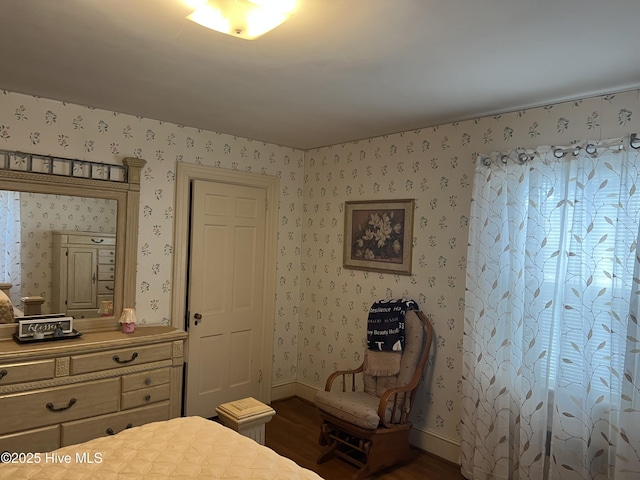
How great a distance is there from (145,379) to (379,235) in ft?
7.15

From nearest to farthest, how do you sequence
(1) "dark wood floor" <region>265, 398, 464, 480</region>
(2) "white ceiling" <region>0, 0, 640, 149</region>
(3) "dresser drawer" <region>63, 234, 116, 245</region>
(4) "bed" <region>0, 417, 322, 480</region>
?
1. (4) "bed" <region>0, 417, 322, 480</region>
2. (2) "white ceiling" <region>0, 0, 640, 149</region>
3. (1) "dark wood floor" <region>265, 398, 464, 480</region>
4. (3) "dresser drawer" <region>63, 234, 116, 245</region>

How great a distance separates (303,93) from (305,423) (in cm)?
284

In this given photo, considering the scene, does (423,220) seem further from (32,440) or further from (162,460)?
(32,440)

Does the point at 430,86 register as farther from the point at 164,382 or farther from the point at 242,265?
the point at 164,382

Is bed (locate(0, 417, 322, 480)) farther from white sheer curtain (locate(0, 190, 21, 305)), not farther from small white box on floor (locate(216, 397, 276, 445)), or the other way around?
white sheer curtain (locate(0, 190, 21, 305))

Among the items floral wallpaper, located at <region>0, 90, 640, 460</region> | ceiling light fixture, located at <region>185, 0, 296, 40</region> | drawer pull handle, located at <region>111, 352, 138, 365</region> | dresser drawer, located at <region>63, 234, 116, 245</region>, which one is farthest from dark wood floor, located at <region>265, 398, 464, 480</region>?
ceiling light fixture, located at <region>185, 0, 296, 40</region>

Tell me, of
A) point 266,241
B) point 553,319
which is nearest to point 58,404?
point 266,241

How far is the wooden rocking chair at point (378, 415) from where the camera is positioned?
125 inches

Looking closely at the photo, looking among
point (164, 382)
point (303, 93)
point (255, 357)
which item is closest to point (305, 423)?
point (255, 357)

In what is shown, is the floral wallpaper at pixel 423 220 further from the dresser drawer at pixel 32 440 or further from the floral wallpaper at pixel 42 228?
the dresser drawer at pixel 32 440

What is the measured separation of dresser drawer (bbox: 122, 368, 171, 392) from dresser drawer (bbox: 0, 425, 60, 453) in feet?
1.54

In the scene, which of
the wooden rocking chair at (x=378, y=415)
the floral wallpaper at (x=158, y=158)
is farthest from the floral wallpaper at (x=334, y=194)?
the wooden rocking chair at (x=378, y=415)

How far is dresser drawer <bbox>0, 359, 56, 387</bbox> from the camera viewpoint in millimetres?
2730

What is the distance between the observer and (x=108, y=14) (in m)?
1.92
